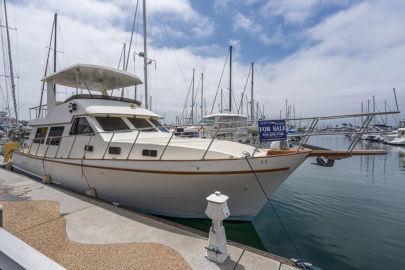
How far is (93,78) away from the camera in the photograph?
9680mm

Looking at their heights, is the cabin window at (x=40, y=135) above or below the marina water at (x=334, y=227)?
above

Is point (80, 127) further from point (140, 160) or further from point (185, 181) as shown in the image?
point (185, 181)

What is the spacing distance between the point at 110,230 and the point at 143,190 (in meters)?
1.39

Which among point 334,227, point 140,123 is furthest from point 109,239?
point 334,227

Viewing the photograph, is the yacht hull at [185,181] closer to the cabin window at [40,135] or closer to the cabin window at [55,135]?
the cabin window at [55,135]

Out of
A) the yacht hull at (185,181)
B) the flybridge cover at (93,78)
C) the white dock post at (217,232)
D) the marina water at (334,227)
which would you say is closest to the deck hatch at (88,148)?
the yacht hull at (185,181)

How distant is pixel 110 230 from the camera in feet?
15.9

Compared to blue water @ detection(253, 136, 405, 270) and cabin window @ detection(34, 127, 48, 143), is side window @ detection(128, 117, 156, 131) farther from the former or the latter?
blue water @ detection(253, 136, 405, 270)

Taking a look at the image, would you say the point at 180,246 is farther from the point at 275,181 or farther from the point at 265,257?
the point at 275,181

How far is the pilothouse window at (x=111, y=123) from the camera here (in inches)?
305

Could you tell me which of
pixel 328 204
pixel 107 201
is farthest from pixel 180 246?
pixel 328 204

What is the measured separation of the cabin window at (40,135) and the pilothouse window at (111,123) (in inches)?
130

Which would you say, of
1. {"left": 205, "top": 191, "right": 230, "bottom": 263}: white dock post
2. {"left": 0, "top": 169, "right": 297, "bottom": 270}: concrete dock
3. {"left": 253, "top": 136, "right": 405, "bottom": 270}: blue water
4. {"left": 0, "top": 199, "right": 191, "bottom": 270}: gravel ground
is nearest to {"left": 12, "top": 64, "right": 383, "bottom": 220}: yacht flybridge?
{"left": 0, "top": 169, "right": 297, "bottom": 270}: concrete dock

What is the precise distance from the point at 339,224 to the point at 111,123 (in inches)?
286
